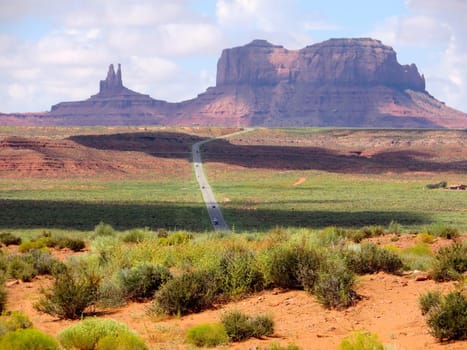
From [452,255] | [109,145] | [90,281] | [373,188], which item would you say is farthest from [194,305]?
[109,145]

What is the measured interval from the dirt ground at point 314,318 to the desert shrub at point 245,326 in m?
0.18

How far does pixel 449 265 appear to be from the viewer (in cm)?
1844

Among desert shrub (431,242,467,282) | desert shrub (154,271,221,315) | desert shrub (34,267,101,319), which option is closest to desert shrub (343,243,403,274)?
desert shrub (431,242,467,282)

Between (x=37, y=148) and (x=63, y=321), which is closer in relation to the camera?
(x=63, y=321)

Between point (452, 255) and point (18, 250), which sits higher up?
point (452, 255)

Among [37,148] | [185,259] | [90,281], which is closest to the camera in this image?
[90,281]

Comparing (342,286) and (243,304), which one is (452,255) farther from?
(243,304)

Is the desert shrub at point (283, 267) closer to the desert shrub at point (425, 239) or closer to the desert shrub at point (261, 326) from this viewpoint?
the desert shrub at point (261, 326)

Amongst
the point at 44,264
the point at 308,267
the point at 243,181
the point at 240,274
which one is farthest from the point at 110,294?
the point at 243,181

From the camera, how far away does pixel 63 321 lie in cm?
1742

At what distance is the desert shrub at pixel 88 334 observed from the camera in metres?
13.7

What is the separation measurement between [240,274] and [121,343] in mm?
6067

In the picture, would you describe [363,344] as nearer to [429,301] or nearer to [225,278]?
[429,301]

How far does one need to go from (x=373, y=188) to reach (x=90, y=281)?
2873 inches
